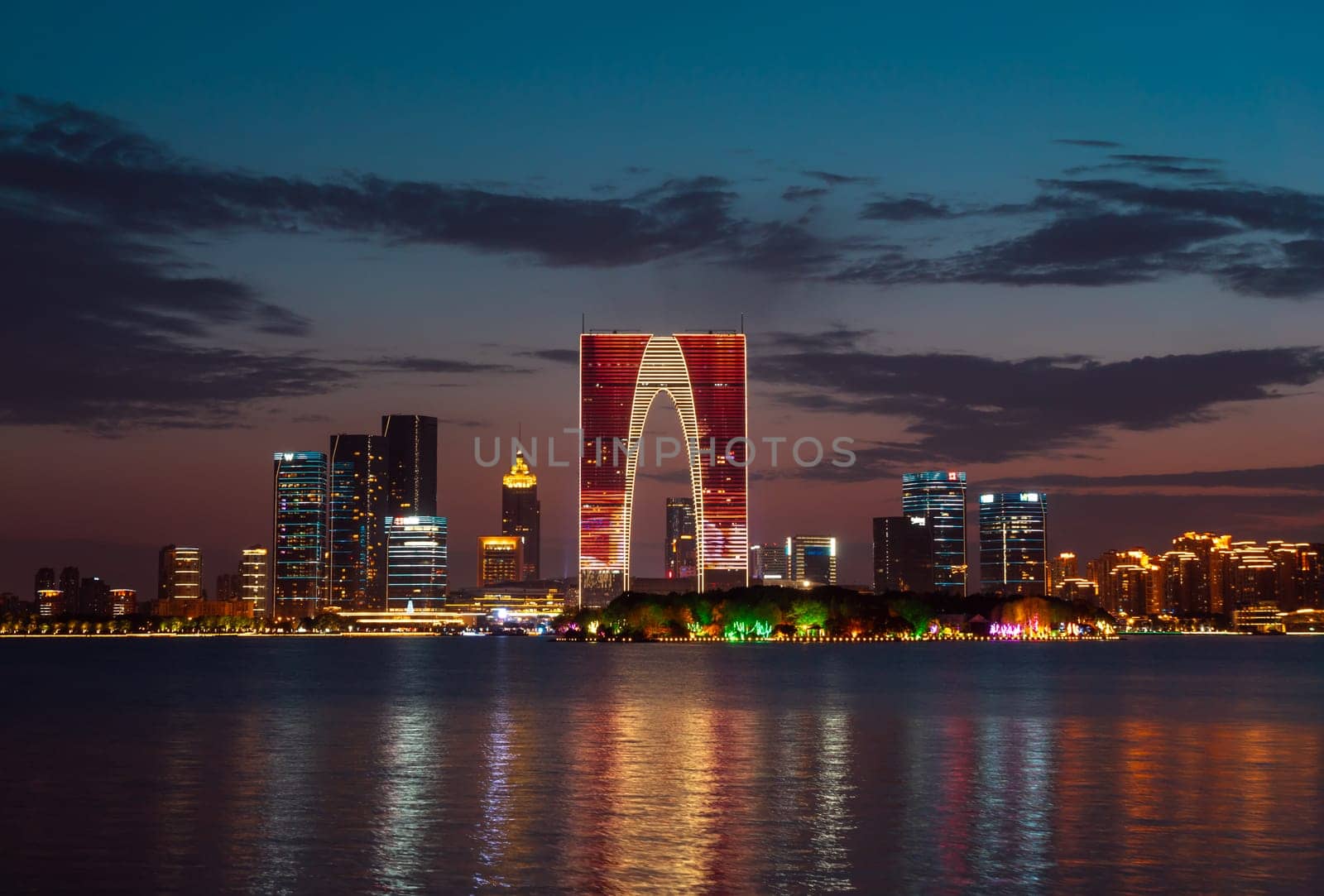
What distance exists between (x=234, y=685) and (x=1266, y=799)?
70.4 metres

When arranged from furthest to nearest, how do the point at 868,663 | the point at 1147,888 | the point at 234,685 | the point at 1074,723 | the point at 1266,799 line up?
the point at 868,663 → the point at 234,685 → the point at 1074,723 → the point at 1266,799 → the point at 1147,888

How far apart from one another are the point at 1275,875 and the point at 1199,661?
423 ft

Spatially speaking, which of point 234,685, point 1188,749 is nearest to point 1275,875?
point 1188,749

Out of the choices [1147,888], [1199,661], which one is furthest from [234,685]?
[1199,661]

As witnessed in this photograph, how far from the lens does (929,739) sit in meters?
50.2

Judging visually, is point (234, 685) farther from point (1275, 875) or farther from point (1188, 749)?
point (1275, 875)

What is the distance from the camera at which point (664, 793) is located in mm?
34969

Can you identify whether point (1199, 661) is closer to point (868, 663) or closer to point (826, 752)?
point (868, 663)

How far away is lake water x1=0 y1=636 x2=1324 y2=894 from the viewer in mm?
25516

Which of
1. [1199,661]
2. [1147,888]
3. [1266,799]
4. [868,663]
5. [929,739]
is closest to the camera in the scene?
[1147,888]

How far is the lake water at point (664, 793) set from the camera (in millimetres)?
25516

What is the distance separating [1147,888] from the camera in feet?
78.9

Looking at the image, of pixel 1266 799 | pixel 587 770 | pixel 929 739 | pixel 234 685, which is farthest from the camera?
pixel 234 685

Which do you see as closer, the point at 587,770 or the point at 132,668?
the point at 587,770
